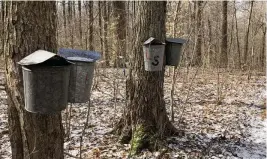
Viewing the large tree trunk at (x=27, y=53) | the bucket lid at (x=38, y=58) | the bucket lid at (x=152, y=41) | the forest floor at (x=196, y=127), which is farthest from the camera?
the forest floor at (x=196, y=127)

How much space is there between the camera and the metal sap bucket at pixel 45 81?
6.26 ft

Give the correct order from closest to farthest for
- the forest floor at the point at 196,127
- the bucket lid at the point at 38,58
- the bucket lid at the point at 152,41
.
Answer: the bucket lid at the point at 38,58
the bucket lid at the point at 152,41
the forest floor at the point at 196,127

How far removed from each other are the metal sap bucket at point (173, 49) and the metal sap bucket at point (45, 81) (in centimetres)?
237

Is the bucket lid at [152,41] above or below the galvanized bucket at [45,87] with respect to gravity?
above

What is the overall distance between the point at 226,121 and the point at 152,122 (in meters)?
1.93

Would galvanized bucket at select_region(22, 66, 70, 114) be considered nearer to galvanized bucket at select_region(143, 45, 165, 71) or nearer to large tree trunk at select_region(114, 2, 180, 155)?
galvanized bucket at select_region(143, 45, 165, 71)

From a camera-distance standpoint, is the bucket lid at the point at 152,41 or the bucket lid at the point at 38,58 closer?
the bucket lid at the point at 38,58

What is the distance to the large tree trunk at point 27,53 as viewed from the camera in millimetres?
2172

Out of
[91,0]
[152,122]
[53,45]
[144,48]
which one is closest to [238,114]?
[152,122]

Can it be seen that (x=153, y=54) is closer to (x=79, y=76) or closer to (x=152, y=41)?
(x=152, y=41)

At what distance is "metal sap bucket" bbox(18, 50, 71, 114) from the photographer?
6.26 ft

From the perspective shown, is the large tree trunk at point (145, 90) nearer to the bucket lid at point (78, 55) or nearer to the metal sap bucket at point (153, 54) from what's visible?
the metal sap bucket at point (153, 54)

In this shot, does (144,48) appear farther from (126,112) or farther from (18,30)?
(18,30)

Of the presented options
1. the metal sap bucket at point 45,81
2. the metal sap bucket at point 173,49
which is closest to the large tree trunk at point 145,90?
the metal sap bucket at point 173,49
